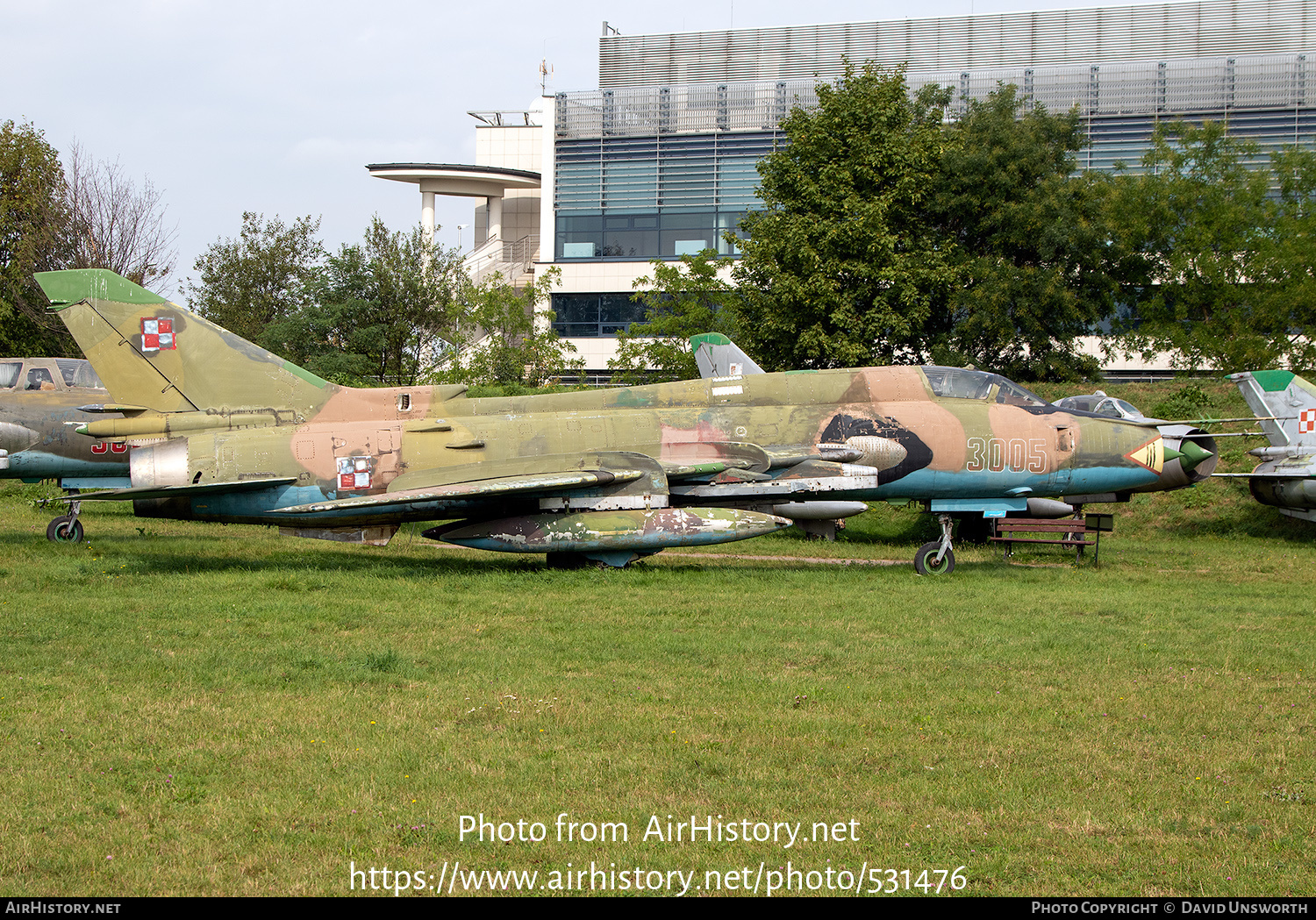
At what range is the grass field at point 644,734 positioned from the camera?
5.38 m

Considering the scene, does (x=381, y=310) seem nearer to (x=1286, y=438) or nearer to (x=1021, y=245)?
(x=1021, y=245)

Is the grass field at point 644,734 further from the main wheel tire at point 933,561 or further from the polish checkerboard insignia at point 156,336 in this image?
the polish checkerboard insignia at point 156,336

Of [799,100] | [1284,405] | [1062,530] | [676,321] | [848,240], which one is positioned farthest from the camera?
[799,100]

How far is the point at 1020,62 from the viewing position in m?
52.9

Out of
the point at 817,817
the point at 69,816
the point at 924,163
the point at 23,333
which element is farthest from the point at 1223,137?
the point at 23,333

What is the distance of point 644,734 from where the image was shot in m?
7.40

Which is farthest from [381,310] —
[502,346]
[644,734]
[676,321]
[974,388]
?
[644,734]

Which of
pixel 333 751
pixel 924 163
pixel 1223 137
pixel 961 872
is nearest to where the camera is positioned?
pixel 961 872

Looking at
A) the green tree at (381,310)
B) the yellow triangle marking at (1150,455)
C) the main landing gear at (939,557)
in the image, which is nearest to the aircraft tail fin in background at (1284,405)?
the yellow triangle marking at (1150,455)

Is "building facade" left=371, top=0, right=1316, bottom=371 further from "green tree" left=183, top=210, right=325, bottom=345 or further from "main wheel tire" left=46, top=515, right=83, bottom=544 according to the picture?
"main wheel tire" left=46, top=515, right=83, bottom=544

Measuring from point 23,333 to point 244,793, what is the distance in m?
39.6

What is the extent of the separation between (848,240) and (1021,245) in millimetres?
6356

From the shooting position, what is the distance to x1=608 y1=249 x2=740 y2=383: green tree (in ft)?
129

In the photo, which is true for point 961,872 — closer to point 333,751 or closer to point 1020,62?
point 333,751
